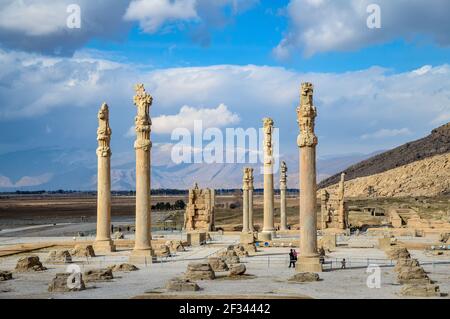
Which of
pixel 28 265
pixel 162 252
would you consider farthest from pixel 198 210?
pixel 28 265

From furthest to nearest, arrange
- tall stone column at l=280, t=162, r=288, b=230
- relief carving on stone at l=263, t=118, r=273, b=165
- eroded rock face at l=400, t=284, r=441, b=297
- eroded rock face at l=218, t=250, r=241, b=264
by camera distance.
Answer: tall stone column at l=280, t=162, r=288, b=230, relief carving on stone at l=263, t=118, r=273, b=165, eroded rock face at l=218, t=250, r=241, b=264, eroded rock face at l=400, t=284, r=441, b=297

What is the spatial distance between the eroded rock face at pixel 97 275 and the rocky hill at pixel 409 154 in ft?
389

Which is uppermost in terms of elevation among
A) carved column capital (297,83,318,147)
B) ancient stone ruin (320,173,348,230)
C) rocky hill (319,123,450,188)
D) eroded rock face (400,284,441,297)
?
rocky hill (319,123,450,188)

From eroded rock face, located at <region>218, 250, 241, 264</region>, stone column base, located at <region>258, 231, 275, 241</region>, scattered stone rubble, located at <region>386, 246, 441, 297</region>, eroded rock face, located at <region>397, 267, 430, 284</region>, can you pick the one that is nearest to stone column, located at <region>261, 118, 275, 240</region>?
stone column base, located at <region>258, 231, 275, 241</region>

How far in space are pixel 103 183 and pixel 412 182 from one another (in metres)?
90.9

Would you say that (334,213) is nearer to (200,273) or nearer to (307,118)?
(307,118)

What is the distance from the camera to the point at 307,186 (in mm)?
24125

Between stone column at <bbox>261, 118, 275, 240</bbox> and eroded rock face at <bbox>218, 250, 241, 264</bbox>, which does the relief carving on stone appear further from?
eroded rock face at <bbox>218, 250, 241, 264</bbox>

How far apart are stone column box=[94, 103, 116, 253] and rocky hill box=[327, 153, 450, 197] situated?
7996cm

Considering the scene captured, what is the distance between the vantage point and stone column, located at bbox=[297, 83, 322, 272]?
24.1 metres

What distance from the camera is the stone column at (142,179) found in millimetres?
28062

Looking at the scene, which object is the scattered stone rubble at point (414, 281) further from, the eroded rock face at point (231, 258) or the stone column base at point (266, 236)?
the stone column base at point (266, 236)

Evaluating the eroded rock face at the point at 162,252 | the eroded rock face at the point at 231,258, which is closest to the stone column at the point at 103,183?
the eroded rock face at the point at 162,252
